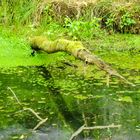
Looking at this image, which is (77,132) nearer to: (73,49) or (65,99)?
(65,99)

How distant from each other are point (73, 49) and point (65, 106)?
3.52 ft

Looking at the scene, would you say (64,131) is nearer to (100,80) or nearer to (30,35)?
(100,80)

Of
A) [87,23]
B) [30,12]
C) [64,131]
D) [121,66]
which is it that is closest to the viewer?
[64,131]

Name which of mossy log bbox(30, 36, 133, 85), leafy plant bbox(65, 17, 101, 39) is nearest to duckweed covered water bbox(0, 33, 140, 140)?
mossy log bbox(30, 36, 133, 85)

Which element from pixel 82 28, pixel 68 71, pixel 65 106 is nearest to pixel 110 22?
pixel 82 28

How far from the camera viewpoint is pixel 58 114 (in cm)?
630

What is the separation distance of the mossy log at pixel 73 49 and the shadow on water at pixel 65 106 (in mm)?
452

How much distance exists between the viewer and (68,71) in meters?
8.18

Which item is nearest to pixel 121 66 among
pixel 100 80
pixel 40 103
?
pixel 100 80

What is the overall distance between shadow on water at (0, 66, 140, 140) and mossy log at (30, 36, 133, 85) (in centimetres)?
45

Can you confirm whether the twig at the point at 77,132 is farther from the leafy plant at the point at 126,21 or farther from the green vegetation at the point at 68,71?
the leafy plant at the point at 126,21

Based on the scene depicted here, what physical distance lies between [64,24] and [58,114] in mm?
4716

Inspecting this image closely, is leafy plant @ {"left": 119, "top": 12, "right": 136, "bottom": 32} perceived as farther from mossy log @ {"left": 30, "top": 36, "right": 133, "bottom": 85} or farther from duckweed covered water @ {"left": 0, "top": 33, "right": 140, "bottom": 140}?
mossy log @ {"left": 30, "top": 36, "right": 133, "bottom": 85}

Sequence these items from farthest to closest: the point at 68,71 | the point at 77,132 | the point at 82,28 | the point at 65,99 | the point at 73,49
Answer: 1. the point at 82,28
2. the point at 68,71
3. the point at 73,49
4. the point at 65,99
5. the point at 77,132
